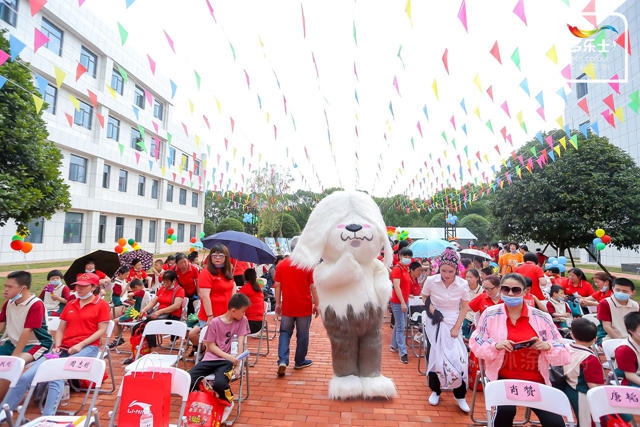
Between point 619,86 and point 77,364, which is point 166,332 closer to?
point 77,364

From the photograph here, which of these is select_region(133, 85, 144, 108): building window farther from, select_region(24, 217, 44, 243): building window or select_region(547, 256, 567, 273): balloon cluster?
select_region(547, 256, 567, 273): balloon cluster

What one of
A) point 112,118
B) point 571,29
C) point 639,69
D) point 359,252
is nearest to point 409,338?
point 359,252

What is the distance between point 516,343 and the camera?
104 inches

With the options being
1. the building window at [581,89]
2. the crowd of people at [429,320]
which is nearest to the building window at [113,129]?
the crowd of people at [429,320]

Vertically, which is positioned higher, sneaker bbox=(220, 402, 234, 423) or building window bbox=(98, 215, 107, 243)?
building window bbox=(98, 215, 107, 243)

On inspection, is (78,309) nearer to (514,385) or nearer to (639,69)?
(514,385)

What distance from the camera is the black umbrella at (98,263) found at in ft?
19.2

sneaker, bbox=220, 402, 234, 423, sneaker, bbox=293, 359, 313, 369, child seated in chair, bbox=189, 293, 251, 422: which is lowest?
sneaker, bbox=293, 359, 313, 369

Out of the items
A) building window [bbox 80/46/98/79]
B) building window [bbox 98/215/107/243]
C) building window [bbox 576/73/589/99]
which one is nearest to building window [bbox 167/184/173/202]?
building window [bbox 98/215/107/243]

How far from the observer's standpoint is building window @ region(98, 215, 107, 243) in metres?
19.8

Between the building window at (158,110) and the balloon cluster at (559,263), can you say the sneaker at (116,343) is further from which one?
the building window at (158,110)

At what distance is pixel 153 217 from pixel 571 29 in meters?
26.1

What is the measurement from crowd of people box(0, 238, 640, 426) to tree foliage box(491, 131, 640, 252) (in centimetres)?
715

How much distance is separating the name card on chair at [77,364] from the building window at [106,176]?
20.9 m
